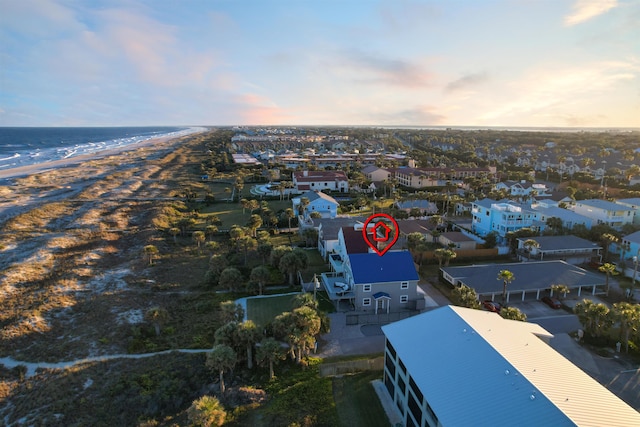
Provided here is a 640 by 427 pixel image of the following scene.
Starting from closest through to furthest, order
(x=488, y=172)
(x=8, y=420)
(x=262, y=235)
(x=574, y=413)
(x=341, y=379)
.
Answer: (x=574, y=413), (x=8, y=420), (x=341, y=379), (x=262, y=235), (x=488, y=172)

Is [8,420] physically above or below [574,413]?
below

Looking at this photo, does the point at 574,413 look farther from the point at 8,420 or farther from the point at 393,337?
the point at 8,420

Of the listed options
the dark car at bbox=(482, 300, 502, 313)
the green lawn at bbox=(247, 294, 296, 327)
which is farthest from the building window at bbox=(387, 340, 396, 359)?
the dark car at bbox=(482, 300, 502, 313)

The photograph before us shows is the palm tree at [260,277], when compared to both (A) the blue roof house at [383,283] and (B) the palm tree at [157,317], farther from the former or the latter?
(B) the palm tree at [157,317]

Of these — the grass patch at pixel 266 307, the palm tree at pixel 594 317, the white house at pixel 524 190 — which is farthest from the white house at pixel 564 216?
the grass patch at pixel 266 307

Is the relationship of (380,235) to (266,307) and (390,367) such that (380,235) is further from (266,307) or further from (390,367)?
(390,367)

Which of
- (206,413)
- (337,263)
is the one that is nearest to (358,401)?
(206,413)

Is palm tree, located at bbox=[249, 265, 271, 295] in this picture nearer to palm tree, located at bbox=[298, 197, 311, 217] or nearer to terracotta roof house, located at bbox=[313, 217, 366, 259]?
terracotta roof house, located at bbox=[313, 217, 366, 259]

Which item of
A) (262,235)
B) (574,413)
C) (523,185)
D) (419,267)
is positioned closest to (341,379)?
(574,413)
